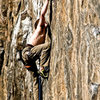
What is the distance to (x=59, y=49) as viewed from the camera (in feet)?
27.9

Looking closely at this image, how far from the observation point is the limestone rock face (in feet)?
21.1

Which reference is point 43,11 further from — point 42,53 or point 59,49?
point 59,49

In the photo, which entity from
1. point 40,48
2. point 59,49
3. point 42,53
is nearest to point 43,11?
point 40,48

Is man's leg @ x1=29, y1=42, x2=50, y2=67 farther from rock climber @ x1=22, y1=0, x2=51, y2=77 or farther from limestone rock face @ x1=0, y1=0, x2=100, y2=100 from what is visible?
limestone rock face @ x1=0, y1=0, x2=100, y2=100

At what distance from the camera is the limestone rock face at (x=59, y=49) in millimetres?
6441

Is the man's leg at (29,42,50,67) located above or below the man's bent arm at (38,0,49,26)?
below

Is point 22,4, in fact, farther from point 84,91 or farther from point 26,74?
point 84,91

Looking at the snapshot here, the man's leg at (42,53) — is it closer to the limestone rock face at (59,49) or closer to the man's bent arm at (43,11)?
the limestone rock face at (59,49)

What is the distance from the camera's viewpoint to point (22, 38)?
12.3 meters

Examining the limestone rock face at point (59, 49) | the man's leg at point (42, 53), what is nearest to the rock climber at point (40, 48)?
the man's leg at point (42, 53)

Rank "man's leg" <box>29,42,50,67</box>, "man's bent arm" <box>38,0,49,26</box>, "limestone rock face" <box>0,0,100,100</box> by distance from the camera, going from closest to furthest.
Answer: "limestone rock face" <box>0,0,100,100</box> → "man's bent arm" <box>38,0,49,26</box> → "man's leg" <box>29,42,50,67</box>

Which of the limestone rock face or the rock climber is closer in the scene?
the limestone rock face

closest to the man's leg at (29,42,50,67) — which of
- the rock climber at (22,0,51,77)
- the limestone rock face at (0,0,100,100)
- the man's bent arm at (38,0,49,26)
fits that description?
the rock climber at (22,0,51,77)

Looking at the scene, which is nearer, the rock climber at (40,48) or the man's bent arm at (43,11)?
the man's bent arm at (43,11)
